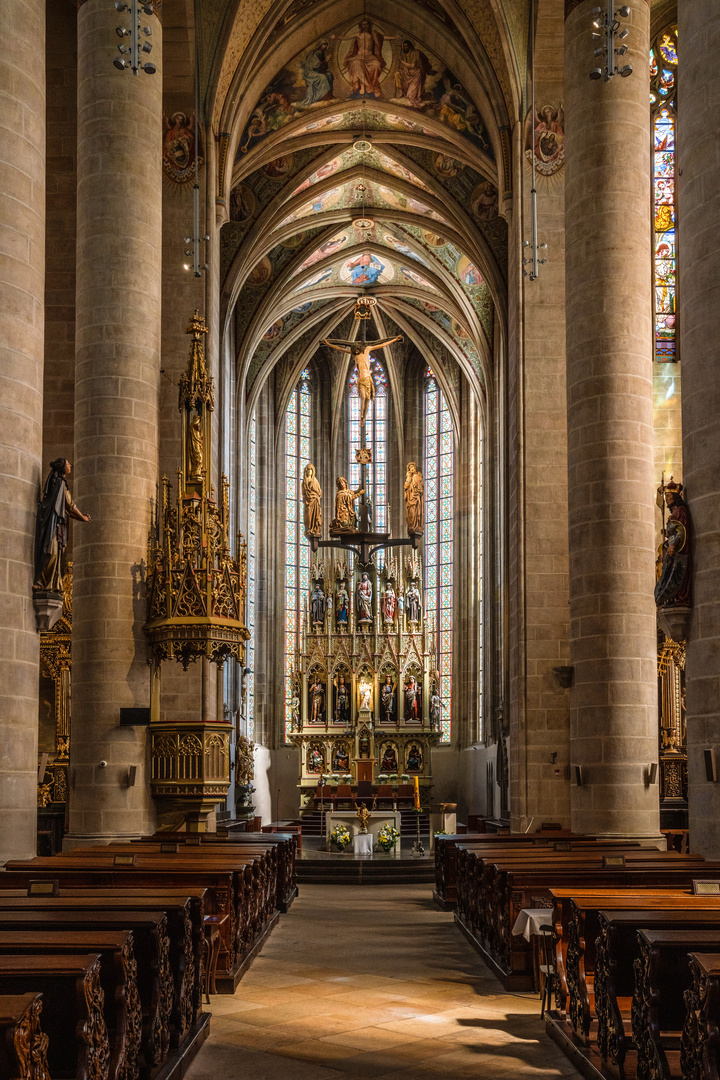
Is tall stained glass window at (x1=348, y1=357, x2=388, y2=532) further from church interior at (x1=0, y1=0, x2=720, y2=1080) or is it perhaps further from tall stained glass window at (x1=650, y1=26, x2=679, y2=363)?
tall stained glass window at (x1=650, y1=26, x2=679, y2=363)

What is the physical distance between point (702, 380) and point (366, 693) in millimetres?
25502

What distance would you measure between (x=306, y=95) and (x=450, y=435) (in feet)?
46.8

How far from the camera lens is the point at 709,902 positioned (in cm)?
725

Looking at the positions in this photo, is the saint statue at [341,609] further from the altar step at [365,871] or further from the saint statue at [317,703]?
the altar step at [365,871]

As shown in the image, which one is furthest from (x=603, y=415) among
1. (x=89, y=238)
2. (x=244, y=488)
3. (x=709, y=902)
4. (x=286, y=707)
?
(x=286, y=707)

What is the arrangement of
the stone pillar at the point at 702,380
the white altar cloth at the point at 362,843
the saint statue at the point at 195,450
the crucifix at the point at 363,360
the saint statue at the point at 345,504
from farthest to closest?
the saint statue at the point at 345,504
the crucifix at the point at 363,360
the white altar cloth at the point at 362,843
the saint statue at the point at 195,450
the stone pillar at the point at 702,380

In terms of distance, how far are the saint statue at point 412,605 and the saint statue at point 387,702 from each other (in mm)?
2049

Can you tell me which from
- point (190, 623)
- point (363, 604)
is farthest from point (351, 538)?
point (190, 623)

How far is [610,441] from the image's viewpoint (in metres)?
14.9

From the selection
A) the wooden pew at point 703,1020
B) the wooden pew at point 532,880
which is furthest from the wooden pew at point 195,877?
the wooden pew at point 703,1020

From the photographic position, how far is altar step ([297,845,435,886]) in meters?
21.5

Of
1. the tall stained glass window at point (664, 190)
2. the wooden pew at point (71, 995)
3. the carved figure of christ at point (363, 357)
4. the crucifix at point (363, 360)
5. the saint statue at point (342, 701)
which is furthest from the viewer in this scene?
the saint statue at point (342, 701)

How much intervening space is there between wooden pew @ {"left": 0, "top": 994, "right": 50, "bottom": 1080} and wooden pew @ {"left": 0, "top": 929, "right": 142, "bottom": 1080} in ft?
3.40

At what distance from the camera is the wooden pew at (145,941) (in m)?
Result: 5.85
